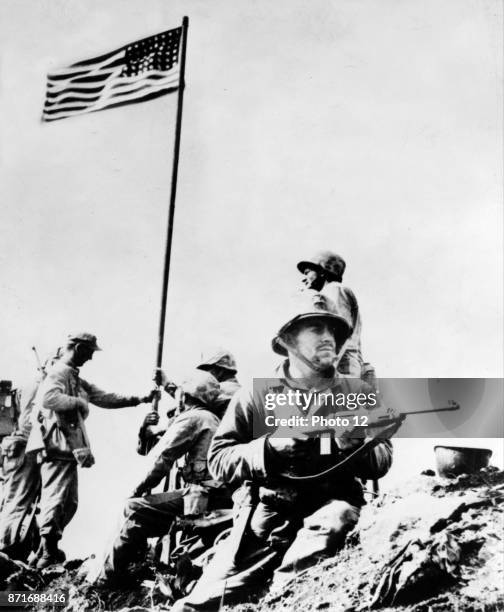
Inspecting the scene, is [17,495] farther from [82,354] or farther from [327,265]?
[327,265]

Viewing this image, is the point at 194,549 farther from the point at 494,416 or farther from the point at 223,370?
the point at 494,416

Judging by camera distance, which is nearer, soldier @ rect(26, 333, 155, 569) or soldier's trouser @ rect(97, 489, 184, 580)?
soldier's trouser @ rect(97, 489, 184, 580)

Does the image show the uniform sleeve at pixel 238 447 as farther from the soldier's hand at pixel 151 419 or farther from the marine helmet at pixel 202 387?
the soldier's hand at pixel 151 419

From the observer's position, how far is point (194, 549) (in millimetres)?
11680

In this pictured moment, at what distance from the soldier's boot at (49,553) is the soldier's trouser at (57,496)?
0.06 metres

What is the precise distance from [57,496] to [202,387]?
2087 millimetres

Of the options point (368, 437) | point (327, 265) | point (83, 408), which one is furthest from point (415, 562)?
point (83, 408)

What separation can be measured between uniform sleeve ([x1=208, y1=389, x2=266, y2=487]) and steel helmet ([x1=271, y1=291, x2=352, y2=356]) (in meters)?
0.81

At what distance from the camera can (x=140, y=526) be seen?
12.0m

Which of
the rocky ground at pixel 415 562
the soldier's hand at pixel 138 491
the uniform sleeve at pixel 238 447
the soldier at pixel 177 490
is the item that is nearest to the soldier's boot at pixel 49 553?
the soldier at pixel 177 490

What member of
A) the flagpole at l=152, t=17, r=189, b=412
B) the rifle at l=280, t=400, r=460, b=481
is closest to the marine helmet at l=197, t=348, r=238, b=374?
the flagpole at l=152, t=17, r=189, b=412

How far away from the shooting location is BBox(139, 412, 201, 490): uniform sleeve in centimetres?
1227

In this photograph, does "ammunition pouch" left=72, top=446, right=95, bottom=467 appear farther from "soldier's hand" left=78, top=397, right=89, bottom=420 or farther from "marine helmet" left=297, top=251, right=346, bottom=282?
"marine helmet" left=297, top=251, right=346, bottom=282

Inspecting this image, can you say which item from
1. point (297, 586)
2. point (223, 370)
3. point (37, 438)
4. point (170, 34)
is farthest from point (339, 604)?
point (170, 34)
